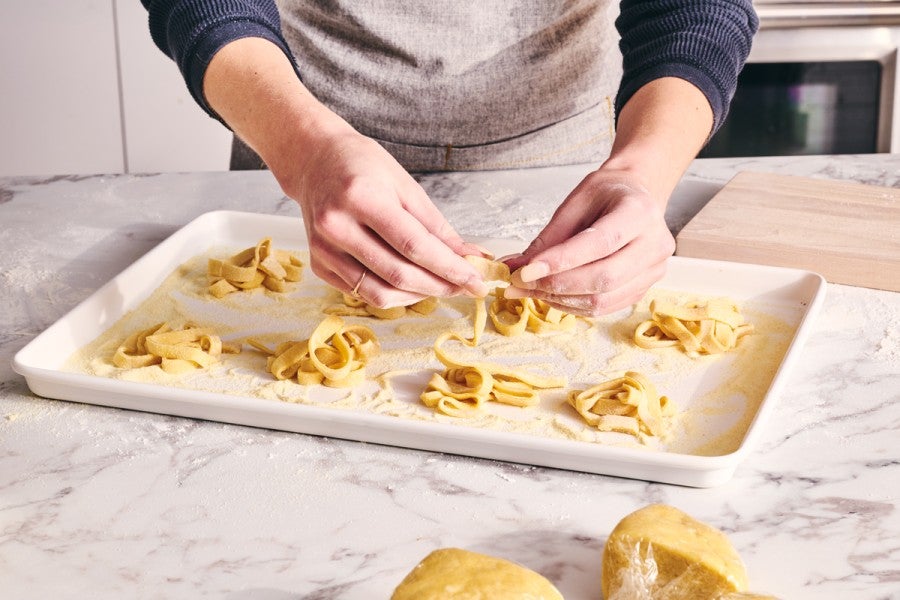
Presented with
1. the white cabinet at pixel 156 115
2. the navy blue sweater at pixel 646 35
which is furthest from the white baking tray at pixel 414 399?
the white cabinet at pixel 156 115

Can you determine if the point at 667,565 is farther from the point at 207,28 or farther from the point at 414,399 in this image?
the point at 207,28

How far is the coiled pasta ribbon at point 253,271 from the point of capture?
1367mm

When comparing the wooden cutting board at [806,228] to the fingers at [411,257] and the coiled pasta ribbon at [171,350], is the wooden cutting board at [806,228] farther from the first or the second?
the coiled pasta ribbon at [171,350]

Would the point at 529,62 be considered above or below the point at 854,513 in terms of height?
above

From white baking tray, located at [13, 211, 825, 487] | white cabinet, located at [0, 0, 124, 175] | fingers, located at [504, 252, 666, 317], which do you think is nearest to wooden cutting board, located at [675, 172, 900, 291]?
white baking tray, located at [13, 211, 825, 487]

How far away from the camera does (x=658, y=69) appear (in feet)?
4.64

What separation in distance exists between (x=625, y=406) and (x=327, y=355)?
346mm

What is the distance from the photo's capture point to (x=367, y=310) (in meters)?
1.32

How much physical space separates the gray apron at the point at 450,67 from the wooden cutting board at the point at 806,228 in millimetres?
328

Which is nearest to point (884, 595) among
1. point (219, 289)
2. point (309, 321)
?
point (309, 321)

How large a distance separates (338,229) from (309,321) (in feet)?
0.90

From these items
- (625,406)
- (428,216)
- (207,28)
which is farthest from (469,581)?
(207,28)

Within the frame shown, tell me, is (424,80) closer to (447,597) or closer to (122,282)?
(122,282)

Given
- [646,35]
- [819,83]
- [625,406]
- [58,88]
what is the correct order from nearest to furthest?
[625,406]
[646,35]
[819,83]
[58,88]
